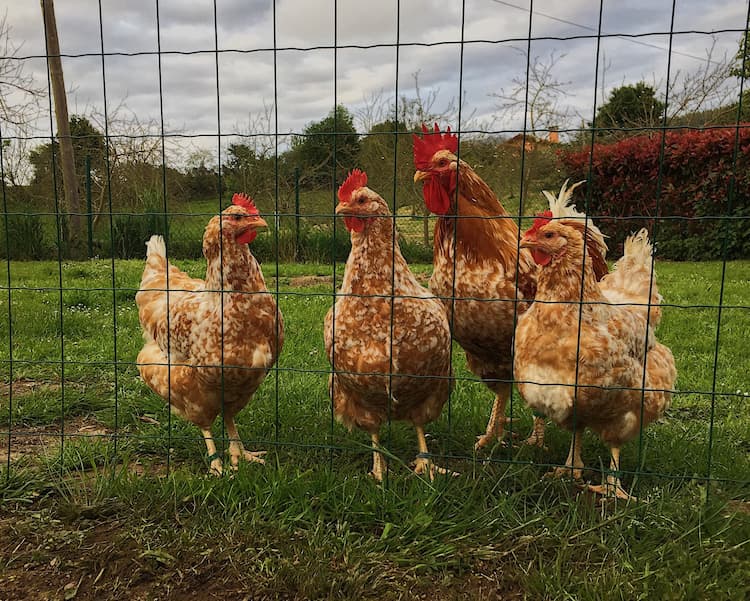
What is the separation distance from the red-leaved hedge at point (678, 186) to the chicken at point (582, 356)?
744 cm

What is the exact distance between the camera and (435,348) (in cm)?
288


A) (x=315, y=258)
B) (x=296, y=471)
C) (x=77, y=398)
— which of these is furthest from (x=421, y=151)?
(x=315, y=258)

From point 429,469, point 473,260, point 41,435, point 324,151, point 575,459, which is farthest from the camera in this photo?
point 324,151

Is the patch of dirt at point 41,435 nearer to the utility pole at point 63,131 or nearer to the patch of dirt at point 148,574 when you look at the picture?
the patch of dirt at point 148,574

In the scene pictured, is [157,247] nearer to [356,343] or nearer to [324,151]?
[356,343]

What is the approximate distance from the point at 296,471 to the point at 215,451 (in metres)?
0.65

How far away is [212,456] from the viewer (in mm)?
2990

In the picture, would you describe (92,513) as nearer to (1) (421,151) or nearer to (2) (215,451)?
(2) (215,451)

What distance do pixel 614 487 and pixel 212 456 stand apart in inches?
75.0

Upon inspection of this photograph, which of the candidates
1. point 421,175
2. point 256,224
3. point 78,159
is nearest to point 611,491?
point 421,175

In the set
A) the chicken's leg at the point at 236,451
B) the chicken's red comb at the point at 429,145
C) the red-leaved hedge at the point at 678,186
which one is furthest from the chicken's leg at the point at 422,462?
the red-leaved hedge at the point at 678,186

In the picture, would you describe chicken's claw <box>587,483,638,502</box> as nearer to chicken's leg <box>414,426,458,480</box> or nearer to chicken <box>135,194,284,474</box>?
chicken's leg <box>414,426,458,480</box>

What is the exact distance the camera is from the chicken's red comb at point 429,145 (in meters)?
3.22

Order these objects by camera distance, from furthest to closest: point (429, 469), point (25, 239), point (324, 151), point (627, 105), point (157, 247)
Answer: point (627, 105) → point (324, 151) → point (25, 239) → point (157, 247) → point (429, 469)
